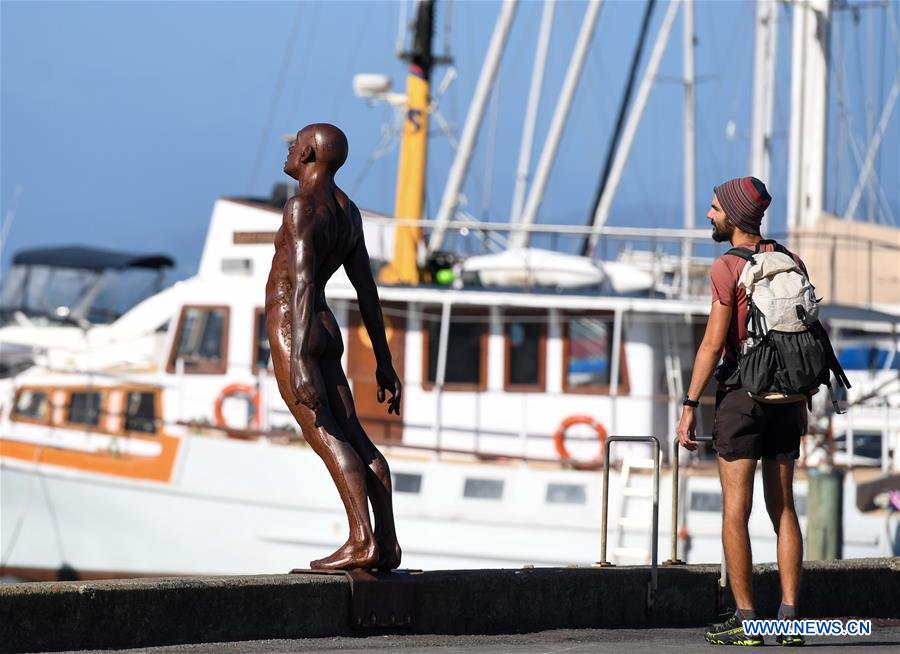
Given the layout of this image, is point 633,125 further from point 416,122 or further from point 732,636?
point 732,636

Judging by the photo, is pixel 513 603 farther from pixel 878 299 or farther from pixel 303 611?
pixel 878 299

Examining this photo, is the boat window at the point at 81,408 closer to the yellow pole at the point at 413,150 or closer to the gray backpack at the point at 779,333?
the yellow pole at the point at 413,150

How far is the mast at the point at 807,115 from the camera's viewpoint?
27047 millimetres

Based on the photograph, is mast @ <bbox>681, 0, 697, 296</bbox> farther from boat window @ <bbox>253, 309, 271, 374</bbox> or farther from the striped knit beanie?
the striped knit beanie

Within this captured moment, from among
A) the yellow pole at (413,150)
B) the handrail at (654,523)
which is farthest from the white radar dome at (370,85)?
the handrail at (654,523)

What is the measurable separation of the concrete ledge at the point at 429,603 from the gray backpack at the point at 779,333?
1368 mm

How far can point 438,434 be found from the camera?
18188 mm

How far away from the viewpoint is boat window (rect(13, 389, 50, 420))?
20.6 meters

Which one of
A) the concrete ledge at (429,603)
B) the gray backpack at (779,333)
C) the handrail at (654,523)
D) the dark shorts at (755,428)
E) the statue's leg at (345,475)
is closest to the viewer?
the concrete ledge at (429,603)

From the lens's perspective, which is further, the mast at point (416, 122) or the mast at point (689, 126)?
the mast at point (689, 126)

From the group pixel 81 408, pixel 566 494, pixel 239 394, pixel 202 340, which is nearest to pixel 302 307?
pixel 566 494

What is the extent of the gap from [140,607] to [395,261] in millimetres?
14502

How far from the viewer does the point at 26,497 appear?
20109 mm

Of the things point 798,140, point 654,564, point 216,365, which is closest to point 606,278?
point 216,365
